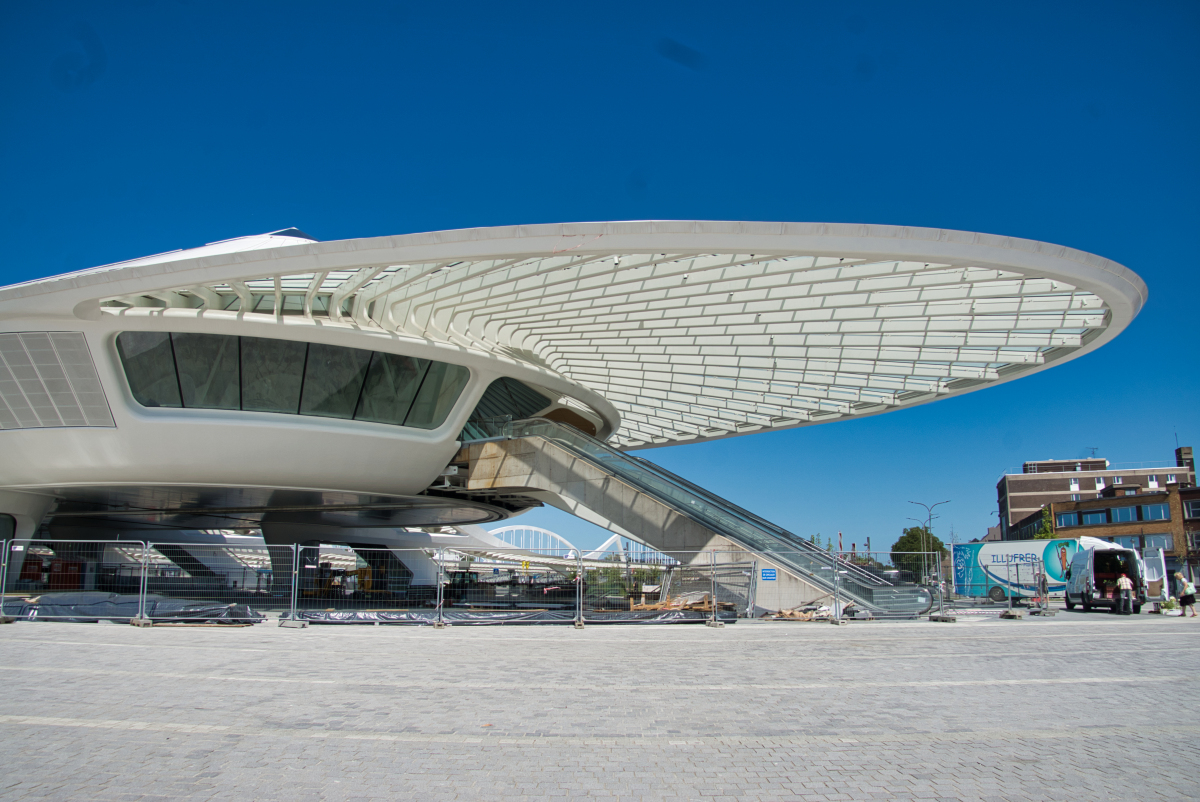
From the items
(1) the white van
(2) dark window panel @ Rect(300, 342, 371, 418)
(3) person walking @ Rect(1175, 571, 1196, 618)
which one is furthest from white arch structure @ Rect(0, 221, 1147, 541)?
→ (3) person walking @ Rect(1175, 571, 1196, 618)

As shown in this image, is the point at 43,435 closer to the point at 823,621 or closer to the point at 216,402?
the point at 216,402

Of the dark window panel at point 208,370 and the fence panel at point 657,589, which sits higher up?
the dark window panel at point 208,370

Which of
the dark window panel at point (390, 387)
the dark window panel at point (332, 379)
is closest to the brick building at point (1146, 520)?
the dark window panel at point (390, 387)

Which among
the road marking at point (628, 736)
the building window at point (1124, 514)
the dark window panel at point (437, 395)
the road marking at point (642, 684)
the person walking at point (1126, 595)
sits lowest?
the person walking at point (1126, 595)

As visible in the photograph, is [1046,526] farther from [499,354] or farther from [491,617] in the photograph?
[491,617]

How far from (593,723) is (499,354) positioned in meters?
21.4

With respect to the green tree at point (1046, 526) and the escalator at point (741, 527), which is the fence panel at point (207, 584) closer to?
the escalator at point (741, 527)

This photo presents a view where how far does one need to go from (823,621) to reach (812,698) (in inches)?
497

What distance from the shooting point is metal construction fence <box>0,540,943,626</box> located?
19203mm

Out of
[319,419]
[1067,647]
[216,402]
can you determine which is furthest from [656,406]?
[1067,647]

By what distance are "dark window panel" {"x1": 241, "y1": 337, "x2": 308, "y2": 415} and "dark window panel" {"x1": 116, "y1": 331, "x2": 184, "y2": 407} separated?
2.20 m

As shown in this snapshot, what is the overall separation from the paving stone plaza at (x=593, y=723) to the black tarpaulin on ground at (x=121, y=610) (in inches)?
174

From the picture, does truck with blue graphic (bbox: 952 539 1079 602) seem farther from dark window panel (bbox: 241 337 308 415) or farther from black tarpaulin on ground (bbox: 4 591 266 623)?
black tarpaulin on ground (bbox: 4 591 266 623)

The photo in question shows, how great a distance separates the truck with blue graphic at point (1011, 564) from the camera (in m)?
38.8
